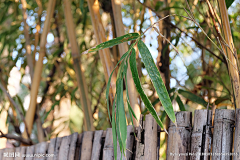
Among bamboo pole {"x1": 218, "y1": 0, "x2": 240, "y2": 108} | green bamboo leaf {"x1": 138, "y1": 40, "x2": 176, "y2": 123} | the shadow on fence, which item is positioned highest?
bamboo pole {"x1": 218, "y1": 0, "x2": 240, "y2": 108}

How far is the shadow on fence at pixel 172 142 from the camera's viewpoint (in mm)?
416

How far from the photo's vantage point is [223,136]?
0.42 meters

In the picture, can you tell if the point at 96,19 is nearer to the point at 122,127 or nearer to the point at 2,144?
the point at 122,127

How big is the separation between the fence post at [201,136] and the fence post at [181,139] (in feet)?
0.04

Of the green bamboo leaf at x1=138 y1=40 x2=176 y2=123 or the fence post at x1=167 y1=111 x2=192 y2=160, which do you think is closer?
the green bamboo leaf at x1=138 y1=40 x2=176 y2=123

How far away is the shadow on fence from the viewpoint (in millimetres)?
416

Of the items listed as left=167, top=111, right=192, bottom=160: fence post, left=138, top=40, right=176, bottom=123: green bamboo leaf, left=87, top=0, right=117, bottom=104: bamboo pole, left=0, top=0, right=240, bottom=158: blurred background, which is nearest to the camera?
left=138, top=40, right=176, bottom=123: green bamboo leaf

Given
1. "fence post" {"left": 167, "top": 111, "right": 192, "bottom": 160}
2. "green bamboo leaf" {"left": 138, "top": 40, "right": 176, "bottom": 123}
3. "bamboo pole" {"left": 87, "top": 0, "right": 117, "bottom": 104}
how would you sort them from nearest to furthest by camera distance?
"green bamboo leaf" {"left": 138, "top": 40, "right": 176, "bottom": 123}
"fence post" {"left": 167, "top": 111, "right": 192, "bottom": 160}
"bamboo pole" {"left": 87, "top": 0, "right": 117, "bottom": 104}

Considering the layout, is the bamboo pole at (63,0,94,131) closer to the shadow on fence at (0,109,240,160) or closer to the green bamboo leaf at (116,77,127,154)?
the shadow on fence at (0,109,240,160)

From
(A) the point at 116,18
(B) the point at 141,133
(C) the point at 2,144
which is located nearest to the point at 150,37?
(A) the point at 116,18

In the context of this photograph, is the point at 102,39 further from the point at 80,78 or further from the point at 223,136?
the point at 223,136

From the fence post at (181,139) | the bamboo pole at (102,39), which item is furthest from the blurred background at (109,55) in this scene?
the fence post at (181,139)

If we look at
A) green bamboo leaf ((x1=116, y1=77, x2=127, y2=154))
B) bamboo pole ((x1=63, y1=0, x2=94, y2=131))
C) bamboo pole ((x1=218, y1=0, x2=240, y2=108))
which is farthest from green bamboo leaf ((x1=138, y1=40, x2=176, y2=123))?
bamboo pole ((x1=63, y1=0, x2=94, y2=131))

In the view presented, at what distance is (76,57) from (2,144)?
42 centimetres
